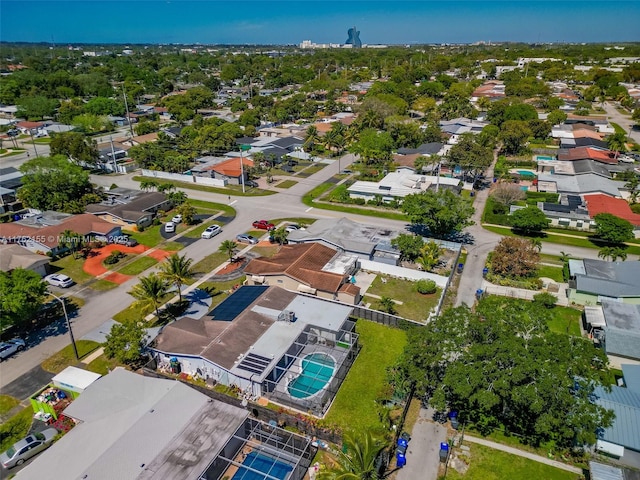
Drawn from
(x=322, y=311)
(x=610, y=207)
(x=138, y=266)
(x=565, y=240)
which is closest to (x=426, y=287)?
(x=322, y=311)

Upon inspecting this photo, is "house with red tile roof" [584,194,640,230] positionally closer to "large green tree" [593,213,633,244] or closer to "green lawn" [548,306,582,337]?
"large green tree" [593,213,633,244]

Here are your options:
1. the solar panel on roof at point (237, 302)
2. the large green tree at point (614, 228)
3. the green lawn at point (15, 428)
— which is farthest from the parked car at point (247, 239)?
the large green tree at point (614, 228)

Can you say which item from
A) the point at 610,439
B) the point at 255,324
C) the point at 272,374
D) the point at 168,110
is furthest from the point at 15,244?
the point at 168,110

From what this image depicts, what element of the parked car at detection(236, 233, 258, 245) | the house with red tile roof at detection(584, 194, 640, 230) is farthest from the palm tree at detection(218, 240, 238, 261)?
the house with red tile roof at detection(584, 194, 640, 230)

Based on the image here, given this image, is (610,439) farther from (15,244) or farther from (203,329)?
(15,244)

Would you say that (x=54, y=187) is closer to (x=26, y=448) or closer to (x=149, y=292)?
(x=149, y=292)

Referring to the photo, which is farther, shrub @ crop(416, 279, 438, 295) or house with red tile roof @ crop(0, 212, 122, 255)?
house with red tile roof @ crop(0, 212, 122, 255)

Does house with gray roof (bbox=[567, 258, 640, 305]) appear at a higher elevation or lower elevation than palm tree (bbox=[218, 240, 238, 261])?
lower
